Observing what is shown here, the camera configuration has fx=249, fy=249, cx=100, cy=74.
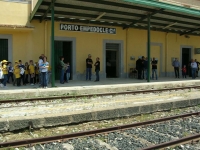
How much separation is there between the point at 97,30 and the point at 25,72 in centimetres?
574

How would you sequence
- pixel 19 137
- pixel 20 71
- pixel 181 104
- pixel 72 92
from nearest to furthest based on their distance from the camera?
1. pixel 19 137
2. pixel 181 104
3. pixel 72 92
4. pixel 20 71

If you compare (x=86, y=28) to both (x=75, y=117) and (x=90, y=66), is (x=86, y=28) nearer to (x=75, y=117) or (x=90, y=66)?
(x=90, y=66)

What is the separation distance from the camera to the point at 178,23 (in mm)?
18281

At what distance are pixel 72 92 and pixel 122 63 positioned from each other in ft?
24.9

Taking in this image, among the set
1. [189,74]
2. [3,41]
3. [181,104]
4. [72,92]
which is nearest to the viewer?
[181,104]

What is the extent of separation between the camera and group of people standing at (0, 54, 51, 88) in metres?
12.3

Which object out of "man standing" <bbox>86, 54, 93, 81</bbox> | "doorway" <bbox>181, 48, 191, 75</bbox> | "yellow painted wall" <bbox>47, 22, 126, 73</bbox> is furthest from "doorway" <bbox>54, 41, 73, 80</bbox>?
"doorway" <bbox>181, 48, 191, 75</bbox>

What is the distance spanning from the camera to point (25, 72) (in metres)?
14.1

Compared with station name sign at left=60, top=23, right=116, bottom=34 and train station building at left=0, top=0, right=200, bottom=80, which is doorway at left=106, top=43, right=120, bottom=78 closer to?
train station building at left=0, top=0, right=200, bottom=80

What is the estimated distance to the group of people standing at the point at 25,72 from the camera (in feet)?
40.4

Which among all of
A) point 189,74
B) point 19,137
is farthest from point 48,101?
point 189,74

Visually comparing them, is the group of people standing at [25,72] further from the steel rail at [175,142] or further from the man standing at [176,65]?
the man standing at [176,65]

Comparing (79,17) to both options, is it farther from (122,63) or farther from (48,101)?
(48,101)

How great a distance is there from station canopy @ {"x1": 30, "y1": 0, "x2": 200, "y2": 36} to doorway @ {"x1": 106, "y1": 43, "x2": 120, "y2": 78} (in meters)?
1.76
